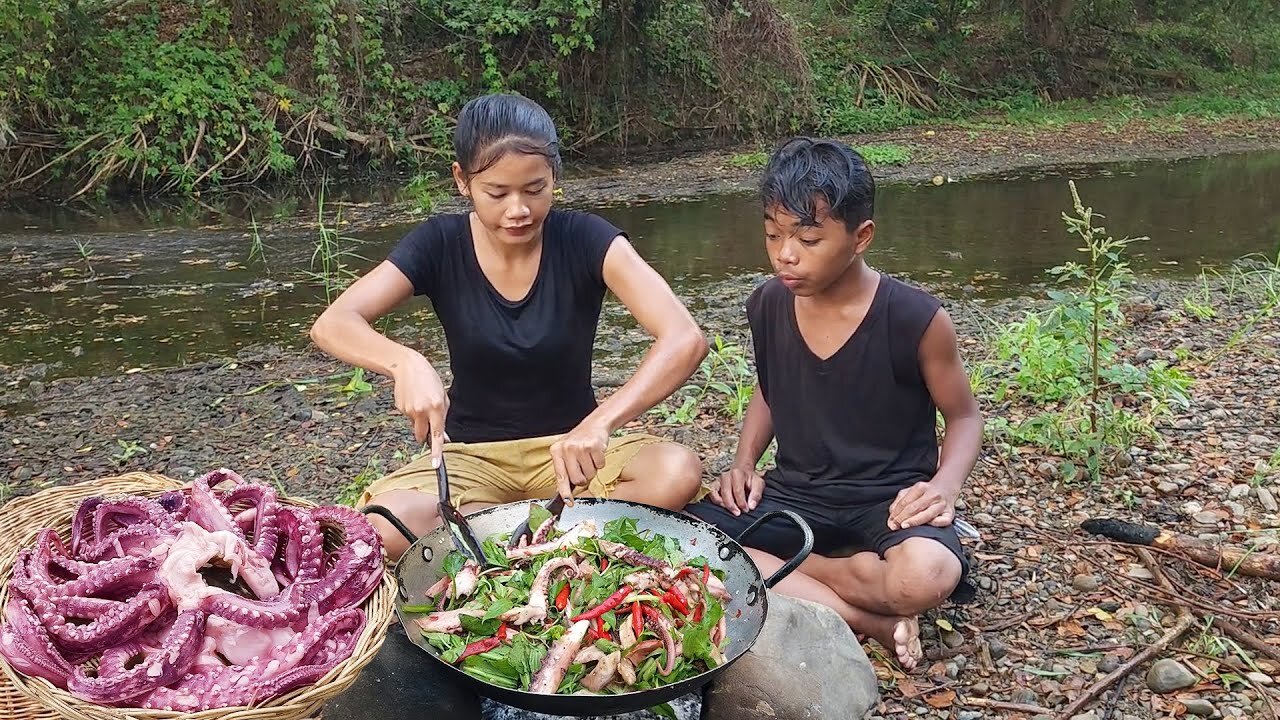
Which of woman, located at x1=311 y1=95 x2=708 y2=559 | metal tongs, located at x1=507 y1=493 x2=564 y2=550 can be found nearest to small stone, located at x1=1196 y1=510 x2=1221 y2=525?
woman, located at x1=311 y1=95 x2=708 y2=559

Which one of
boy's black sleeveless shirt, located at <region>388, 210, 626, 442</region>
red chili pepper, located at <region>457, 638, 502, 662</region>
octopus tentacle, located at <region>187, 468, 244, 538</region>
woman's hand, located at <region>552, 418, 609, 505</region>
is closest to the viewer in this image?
red chili pepper, located at <region>457, 638, 502, 662</region>

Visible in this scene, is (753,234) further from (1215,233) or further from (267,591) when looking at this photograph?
(267,591)

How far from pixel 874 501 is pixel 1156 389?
206cm

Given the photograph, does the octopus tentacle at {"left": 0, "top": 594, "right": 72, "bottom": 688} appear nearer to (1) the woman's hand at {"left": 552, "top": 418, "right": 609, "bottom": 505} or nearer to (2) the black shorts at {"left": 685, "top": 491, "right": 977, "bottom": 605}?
(1) the woman's hand at {"left": 552, "top": 418, "right": 609, "bottom": 505}

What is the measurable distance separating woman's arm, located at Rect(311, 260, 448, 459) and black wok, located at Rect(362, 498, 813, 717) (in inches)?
9.6

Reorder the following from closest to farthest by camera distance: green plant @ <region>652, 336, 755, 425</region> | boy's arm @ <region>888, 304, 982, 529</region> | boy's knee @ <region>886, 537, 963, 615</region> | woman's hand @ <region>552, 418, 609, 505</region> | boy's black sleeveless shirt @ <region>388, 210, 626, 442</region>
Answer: woman's hand @ <region>552, 418, 609, 505</region> → boy's knee @ <region>886, 537, 963, 615</region> → boy's arm @ <region>888, 304, 982, 529</region> → boy's black sleeveless shirt @ <region>388, 210, 626, 442</region> → green plant @ <region>652, 336, 755, 425</region>

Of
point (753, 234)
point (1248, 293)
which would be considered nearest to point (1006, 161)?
point (753, 234)

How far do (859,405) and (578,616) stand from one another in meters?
1.18

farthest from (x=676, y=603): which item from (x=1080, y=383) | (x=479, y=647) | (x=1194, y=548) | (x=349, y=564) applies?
(x=1080, y=383)

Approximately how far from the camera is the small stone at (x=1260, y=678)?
253 centimetres

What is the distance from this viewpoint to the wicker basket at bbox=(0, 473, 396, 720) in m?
1.79

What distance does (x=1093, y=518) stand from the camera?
3.37 metres

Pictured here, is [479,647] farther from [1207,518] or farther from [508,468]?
[1207,518]

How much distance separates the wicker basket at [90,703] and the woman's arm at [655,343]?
71cm
